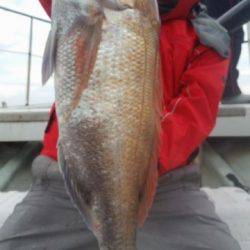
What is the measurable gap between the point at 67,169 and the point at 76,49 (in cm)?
36

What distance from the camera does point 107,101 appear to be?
1.60m

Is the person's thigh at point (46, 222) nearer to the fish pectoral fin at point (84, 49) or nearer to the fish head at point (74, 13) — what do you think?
the fish pectoral fin at point (84, 49)

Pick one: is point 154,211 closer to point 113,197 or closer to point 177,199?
point 177,199

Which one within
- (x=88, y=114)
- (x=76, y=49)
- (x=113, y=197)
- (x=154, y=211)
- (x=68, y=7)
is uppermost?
(x=68, y=7)

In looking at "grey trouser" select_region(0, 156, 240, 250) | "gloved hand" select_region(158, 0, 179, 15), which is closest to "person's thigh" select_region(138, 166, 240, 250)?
"grey trouser" select_region(0, 156, 240, 250)

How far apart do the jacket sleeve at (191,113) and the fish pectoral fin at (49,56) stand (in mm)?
851

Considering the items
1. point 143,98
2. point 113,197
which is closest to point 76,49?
point 143,98

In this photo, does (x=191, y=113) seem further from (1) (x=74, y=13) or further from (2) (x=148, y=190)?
(1) (x=74, y=13)

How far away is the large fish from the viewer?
1602 mm

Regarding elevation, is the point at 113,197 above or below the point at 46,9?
below

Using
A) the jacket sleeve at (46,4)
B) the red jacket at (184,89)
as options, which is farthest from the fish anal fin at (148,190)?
the jacket sleeve at (46,4)

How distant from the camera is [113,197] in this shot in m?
1.69

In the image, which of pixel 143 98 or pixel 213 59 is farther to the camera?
pixel 213 59

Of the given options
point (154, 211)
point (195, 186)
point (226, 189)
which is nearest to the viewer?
point (154, 211)
